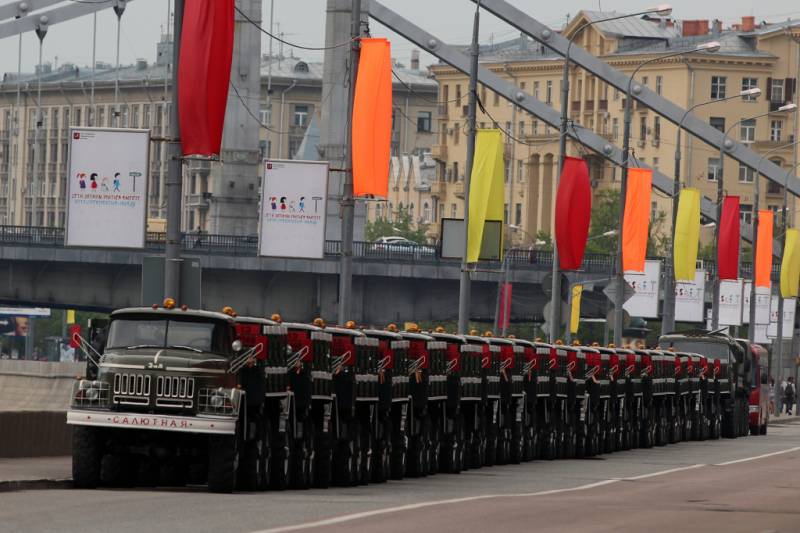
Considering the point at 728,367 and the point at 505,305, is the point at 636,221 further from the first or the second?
the point at 505,305

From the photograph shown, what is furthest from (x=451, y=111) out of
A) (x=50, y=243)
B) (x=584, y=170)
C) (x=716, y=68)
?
(x=584, y=170)

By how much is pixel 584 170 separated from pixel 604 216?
9252 centimetres

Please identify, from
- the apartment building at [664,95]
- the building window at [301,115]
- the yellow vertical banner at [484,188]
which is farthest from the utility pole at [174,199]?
the building window at [301,115]

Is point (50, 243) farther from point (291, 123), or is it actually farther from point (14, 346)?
point (291, 123)

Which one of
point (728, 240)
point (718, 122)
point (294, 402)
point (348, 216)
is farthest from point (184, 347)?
point (718, 122)

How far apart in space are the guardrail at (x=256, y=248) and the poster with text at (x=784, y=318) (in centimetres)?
462

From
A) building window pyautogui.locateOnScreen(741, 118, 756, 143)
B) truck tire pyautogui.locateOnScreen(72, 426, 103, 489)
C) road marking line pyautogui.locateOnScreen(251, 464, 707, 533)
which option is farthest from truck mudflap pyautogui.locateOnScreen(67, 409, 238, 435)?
building window pyautogui.locateOnScreen(741, 118, 756, 143)

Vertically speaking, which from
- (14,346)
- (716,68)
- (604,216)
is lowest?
(14,346)

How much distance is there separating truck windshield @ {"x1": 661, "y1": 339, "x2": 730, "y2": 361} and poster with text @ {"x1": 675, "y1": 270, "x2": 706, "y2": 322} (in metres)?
18.2

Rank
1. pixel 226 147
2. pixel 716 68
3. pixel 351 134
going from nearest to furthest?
pixel 351 134
pixel 226 147
pixel 716 68

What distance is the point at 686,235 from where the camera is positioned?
70.5 metres

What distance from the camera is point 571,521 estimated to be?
2188 cm

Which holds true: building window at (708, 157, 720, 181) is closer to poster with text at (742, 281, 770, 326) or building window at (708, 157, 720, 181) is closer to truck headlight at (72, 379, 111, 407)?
poster with text at (742, 281, 770, 326)

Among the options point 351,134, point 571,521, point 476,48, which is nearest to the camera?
point 571,521
